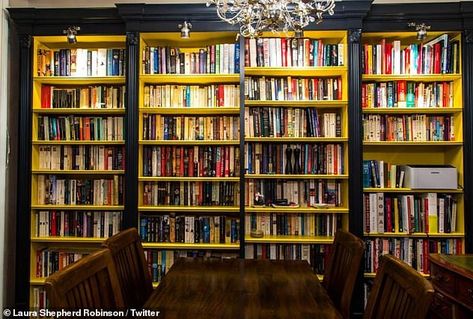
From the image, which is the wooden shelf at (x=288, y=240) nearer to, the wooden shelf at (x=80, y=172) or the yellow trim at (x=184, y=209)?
the yellow trim at (x=184, y=209)

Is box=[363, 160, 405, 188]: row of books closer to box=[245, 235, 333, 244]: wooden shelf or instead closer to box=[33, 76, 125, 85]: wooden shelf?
box=[245, 235, 333, 244]: wooden shelf

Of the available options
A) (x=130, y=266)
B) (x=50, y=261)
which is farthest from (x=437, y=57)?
(x=50, y=261)

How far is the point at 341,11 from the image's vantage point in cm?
272

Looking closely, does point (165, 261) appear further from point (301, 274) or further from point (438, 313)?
point (438, 313)

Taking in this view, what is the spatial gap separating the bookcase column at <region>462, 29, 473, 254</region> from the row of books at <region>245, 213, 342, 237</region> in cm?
93

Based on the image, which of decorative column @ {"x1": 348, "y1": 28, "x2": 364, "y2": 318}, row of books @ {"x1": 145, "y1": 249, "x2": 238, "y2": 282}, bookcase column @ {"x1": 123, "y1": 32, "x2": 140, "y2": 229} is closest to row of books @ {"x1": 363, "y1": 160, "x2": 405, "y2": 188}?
decorative column @ {"x1": 348, "y1": 28, "x2": 364, "y2": 318}

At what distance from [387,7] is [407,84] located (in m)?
0.61

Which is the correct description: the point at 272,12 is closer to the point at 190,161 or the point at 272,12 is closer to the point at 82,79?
the point at 190,161

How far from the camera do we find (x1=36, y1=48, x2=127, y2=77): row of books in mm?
2936

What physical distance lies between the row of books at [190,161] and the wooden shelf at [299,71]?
0.62m

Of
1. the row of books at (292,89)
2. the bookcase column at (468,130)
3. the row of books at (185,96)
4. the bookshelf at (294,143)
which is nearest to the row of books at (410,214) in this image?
the bookcase column at (468,130)

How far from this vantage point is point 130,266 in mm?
1897

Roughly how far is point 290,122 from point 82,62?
5.73 feet

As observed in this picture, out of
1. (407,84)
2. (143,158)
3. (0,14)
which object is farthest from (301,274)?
(0,14)
